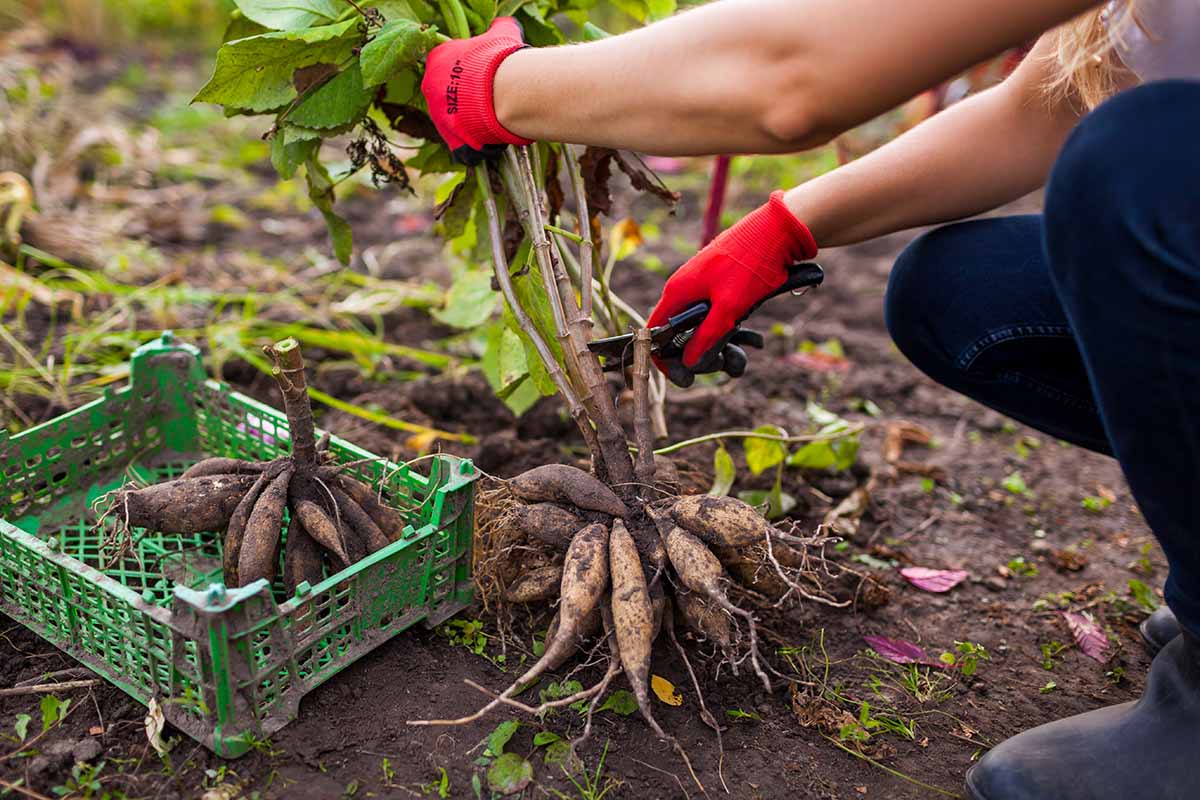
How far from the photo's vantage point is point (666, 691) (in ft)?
4.81

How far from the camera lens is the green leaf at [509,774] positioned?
1302 mm

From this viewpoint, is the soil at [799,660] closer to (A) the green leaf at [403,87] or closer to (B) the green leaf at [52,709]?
(B) the green leaf at [52,709]

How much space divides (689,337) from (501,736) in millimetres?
668

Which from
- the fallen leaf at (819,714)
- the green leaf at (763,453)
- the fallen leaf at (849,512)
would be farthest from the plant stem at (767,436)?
the fallen leaf at (819,714)

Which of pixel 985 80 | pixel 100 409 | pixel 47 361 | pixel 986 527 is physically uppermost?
pixel 985 80

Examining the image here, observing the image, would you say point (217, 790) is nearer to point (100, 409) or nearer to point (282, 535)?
point (282, 535)

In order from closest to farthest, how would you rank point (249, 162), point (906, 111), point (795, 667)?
point (795, 667) → point (249, 162) → point (906, 111)

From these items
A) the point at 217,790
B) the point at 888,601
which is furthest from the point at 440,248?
the point at 217,790

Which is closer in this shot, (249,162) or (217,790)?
→ (217,790)

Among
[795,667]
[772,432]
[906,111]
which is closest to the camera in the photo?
[795,667]

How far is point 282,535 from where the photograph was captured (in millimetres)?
1610

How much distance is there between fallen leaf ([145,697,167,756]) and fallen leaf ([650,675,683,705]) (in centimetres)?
68

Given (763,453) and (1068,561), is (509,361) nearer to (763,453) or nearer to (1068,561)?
(763,453)

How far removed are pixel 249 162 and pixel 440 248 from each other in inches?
47.5
